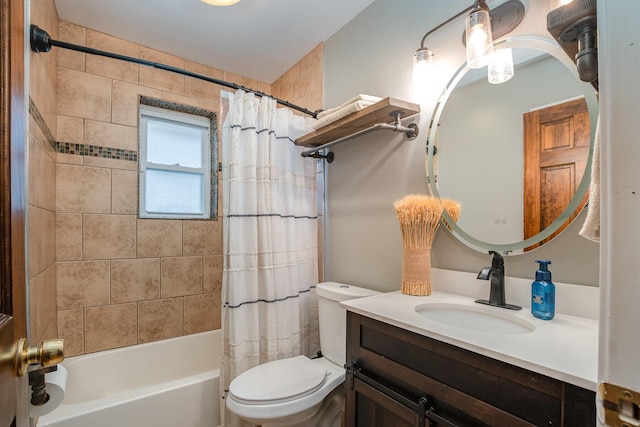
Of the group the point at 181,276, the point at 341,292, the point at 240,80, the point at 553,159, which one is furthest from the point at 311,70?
the point at 181,276

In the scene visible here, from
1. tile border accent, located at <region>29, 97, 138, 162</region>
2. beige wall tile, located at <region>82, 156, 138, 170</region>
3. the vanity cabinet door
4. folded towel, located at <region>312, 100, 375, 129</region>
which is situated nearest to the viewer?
the vanity cabinet door

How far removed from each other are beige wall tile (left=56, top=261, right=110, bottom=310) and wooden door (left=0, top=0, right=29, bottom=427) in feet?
5.65

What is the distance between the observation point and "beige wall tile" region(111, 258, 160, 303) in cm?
212

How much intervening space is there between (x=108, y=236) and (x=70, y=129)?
0.73 meters

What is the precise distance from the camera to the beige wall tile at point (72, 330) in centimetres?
194

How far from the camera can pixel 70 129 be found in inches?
77.9

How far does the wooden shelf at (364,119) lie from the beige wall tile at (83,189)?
4.51 ft

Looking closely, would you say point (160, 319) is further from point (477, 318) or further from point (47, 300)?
point (477, 318)

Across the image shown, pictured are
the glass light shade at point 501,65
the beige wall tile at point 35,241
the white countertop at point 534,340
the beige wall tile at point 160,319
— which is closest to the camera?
the white countertop at point 534,340

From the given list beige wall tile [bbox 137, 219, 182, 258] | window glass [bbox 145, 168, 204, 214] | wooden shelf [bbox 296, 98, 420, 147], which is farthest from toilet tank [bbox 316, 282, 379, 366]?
window glass [bbox 145, 168, 204, 214]

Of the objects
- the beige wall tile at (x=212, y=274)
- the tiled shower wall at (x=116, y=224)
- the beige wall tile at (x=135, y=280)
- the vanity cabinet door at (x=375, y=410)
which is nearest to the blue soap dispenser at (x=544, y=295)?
the vanity cabinet door at (x=375, y=410)

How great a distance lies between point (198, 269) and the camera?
2.44 m

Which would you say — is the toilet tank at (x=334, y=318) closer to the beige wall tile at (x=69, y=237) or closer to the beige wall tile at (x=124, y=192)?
the beige wall tile at (x=124, y=192)

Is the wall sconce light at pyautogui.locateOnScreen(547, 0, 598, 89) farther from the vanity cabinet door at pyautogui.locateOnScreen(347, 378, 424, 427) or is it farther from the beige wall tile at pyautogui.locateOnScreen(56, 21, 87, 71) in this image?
the beige wall tile at pyautogui.locateOnScreen(56, 21, 87, 71)
